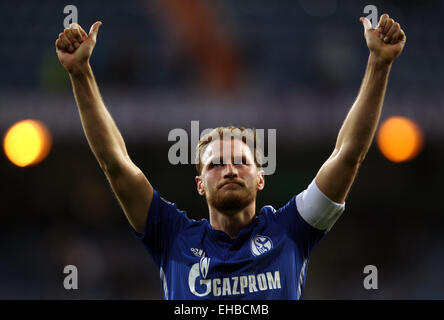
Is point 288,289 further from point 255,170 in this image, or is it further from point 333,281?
point 333,281

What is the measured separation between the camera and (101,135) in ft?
12.9

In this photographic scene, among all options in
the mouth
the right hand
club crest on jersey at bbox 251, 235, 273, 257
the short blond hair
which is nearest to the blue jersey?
club crest on jersey at bbox 251, 235, 273, 257

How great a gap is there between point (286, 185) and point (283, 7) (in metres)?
5.45

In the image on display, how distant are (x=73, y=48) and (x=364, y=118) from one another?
1862 millimetres

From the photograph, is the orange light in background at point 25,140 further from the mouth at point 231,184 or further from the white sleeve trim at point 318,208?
the white sleeve trim at point 318,208

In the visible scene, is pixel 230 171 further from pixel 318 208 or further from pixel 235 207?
pixel 318 208

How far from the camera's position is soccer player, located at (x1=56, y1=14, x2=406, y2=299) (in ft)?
12.3

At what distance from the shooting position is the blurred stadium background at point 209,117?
13.1 meters

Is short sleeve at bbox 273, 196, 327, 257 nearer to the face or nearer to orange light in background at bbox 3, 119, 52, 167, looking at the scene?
the face

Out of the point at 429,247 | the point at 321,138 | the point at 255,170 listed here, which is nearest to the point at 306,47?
the point at 321,138

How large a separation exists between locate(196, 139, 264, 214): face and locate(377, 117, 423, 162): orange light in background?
9.10 meters

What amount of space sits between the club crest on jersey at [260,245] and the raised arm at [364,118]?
48 centimetres
